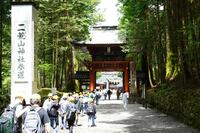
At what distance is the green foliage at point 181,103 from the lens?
1911cm

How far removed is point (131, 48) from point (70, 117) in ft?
76.2

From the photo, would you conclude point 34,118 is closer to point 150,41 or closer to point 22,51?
point 22,51

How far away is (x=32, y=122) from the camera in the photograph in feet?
30.4

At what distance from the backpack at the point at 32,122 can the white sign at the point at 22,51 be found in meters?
10.5

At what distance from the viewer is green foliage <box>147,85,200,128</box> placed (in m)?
19.1

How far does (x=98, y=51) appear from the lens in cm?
5166

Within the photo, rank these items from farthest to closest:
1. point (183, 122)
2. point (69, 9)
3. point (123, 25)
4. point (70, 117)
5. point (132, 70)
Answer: point (132, 70)
point (123, 25)
point (69, 9)
point (183, 122)
point (70, 117)

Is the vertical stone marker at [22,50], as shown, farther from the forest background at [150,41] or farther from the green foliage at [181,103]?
the green foliage at [181,103]

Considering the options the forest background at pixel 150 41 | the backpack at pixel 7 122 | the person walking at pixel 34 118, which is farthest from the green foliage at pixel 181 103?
the person walking at pixel 34 118

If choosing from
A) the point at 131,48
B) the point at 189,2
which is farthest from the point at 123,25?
the point at 189,2

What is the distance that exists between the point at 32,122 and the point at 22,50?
10.9 meters

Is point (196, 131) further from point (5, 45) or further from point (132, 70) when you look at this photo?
point (132, 70)

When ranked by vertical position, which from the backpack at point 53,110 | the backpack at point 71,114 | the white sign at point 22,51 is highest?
the white sign at point 22,51

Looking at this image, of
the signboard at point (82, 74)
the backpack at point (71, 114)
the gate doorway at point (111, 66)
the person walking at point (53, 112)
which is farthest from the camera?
the gate doorway at point (111, 66)
